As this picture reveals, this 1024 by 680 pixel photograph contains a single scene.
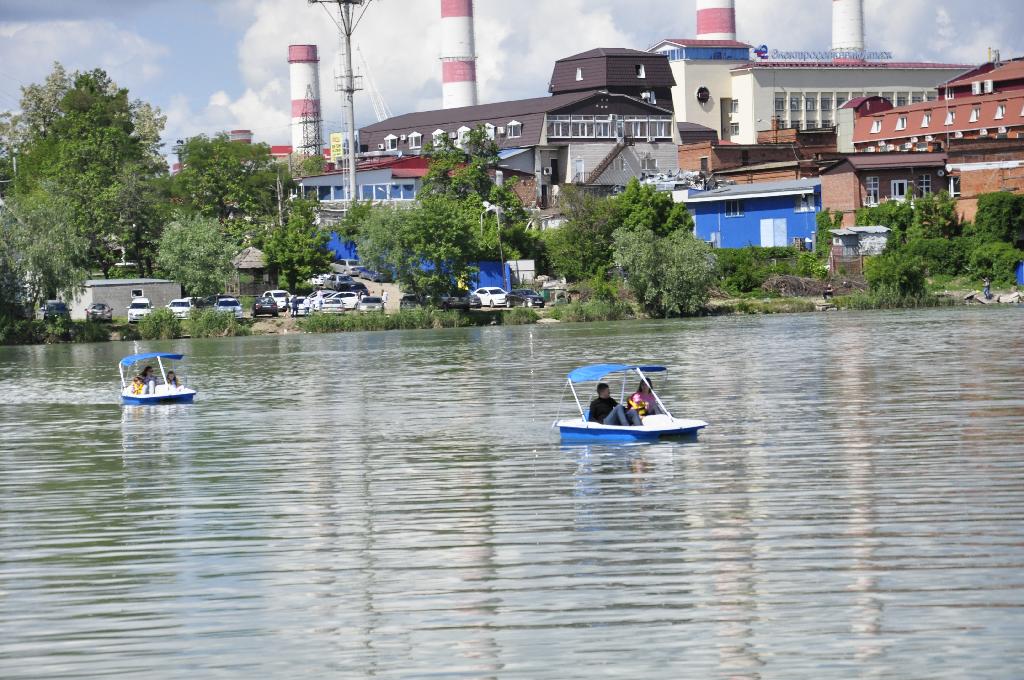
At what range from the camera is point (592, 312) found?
89750mm

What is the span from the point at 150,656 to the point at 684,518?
933 cm

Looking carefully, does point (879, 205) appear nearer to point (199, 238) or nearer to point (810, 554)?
point (199, 238)

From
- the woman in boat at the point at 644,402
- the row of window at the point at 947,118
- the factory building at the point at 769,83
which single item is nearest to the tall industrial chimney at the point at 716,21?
the factory building at the point at 769,83

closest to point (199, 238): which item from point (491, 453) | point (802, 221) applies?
point (802, 221)

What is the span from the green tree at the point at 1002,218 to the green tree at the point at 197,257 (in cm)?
5197

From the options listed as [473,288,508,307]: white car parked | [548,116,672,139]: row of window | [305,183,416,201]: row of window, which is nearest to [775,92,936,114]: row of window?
[548,116,672,139]: row of window

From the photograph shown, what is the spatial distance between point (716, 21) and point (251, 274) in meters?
74.9

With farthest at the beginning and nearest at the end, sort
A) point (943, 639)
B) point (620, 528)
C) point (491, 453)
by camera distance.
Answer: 1. point (491, 453)
2. point (620, 528)
3. point (943, 639)

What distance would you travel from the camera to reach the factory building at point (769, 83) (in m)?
149

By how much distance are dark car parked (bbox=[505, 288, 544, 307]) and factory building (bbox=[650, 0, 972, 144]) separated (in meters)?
61.3

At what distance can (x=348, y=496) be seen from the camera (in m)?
24.8

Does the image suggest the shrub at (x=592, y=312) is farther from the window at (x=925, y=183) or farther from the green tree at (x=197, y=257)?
the window at (x=925, y=183)

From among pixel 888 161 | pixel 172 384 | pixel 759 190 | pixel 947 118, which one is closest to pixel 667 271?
pixel 759 190

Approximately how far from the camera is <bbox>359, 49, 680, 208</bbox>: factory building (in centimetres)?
12694
